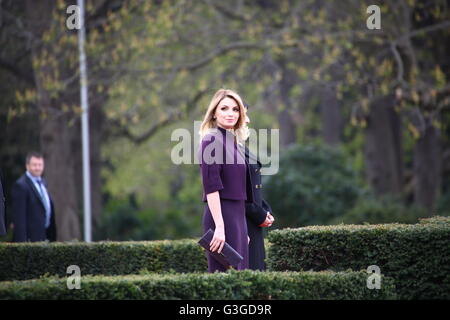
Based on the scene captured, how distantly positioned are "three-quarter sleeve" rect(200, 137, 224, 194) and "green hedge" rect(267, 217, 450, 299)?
1.08m

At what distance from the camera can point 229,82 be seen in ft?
66.4

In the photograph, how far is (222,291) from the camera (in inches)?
238

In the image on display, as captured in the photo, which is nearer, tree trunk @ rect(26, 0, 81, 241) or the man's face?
the man's face

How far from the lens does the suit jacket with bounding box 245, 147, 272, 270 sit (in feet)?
23.7

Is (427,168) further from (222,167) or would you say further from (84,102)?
(222,167)

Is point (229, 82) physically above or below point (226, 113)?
above

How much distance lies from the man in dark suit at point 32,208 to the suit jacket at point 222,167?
4648 millimetres

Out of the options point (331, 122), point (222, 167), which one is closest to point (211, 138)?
point (222, 167)

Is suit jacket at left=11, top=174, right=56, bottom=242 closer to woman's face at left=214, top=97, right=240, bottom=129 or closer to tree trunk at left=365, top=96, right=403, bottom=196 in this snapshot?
woman's face at left=214, top=97, right=240, bottom=129

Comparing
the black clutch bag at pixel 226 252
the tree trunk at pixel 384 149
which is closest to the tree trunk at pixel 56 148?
the tree trunk at pixel 384 149

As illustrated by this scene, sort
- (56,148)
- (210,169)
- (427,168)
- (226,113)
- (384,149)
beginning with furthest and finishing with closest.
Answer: (384,149) < (427,168) < (56,148) < (226,113) < (210,169)

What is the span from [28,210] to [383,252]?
17.9 ft

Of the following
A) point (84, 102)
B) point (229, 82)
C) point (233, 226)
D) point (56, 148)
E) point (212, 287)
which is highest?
point (229, 82)

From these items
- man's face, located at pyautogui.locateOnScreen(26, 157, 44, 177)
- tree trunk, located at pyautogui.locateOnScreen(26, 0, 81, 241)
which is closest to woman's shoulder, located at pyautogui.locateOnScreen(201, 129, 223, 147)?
man's face, located at pyautogui.locateOnScreen(26, 157, 44, 177)
